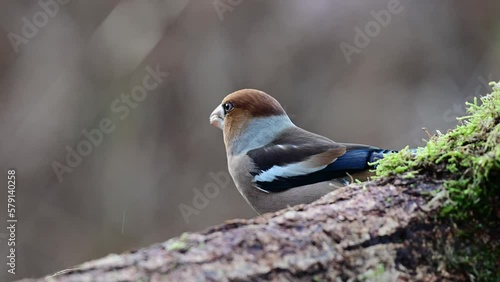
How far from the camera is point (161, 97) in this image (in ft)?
30.0

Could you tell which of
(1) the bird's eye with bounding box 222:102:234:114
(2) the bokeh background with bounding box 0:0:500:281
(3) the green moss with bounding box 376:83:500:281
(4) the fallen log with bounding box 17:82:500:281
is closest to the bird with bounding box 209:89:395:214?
(1) the bird's eye with bounding box 222:102:234:114

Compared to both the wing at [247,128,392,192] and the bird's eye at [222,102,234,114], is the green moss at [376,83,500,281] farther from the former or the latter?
the bird's eye at [222,102,234,114]

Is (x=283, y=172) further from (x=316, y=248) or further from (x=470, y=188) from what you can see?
(x=316, y=248)

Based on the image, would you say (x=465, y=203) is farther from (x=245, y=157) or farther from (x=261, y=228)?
(x=245, y=157)

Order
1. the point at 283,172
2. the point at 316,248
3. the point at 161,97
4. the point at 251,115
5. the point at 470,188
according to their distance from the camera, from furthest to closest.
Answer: the point at 161,97
the point at 251,115
the point at 283,172
the point at 470,188
the point at 316,248

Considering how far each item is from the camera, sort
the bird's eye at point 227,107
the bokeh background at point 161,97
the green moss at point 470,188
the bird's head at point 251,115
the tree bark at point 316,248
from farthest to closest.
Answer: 1. the bokeh background at point 161,97
2. the bird's eye at point 227,107
3. the bird's head at point 251,115
4. the green moss at point 470,188
5. the tree bark at point 316,248

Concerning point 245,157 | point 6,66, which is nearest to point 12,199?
point 6,66

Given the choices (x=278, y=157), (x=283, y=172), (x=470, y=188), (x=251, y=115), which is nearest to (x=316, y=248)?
(x=470, y=188)

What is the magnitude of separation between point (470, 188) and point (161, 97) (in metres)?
7.64

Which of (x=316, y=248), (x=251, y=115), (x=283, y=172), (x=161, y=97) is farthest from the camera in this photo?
(x=161, y=97)

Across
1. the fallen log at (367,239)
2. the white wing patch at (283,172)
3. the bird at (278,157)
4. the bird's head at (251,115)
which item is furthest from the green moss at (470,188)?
the bird's head at (251,115)

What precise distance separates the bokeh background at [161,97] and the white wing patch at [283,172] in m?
5.19

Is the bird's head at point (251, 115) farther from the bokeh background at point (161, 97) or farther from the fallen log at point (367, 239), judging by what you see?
the bokeh background at point (161, 97)

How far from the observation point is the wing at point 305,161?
377cm
